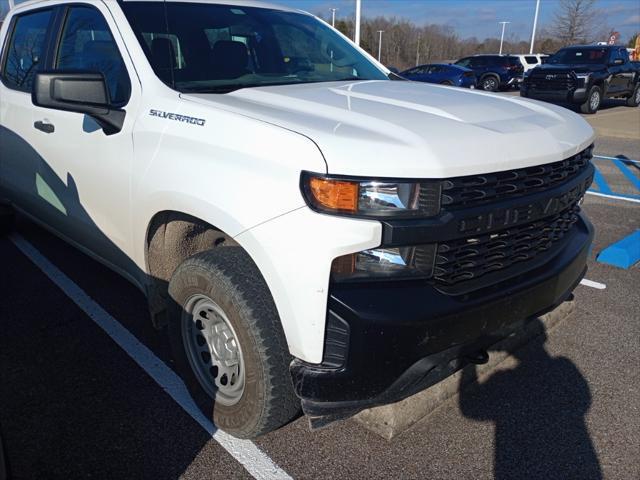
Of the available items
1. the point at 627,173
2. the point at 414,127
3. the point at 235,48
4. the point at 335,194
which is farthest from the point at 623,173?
the point at 335,194

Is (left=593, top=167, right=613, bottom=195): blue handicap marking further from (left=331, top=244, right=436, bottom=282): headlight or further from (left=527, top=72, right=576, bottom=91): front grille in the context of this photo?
(left=527, top=72, right=576, bottom=91): front grille

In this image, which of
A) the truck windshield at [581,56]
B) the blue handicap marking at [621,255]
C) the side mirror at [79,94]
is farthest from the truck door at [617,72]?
the side mirror at [79,94]

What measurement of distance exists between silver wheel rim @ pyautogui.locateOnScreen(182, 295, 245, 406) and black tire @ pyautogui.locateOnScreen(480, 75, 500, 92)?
1047 inches

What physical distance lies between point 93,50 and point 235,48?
84cm

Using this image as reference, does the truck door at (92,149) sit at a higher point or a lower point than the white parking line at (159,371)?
higher

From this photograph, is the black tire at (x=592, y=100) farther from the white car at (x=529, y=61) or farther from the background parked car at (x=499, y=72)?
the white car at (x=529, y=61)

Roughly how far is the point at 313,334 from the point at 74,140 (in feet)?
6.86

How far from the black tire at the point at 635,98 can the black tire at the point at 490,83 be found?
770 cm

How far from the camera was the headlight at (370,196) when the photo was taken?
1.99 meters

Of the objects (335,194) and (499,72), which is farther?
(499,72)

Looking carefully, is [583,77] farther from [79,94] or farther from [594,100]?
[79,94]

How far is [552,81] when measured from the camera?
16.7 metres

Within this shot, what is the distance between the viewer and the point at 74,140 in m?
3.26

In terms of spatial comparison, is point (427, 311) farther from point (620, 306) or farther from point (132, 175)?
point (620, 306)
